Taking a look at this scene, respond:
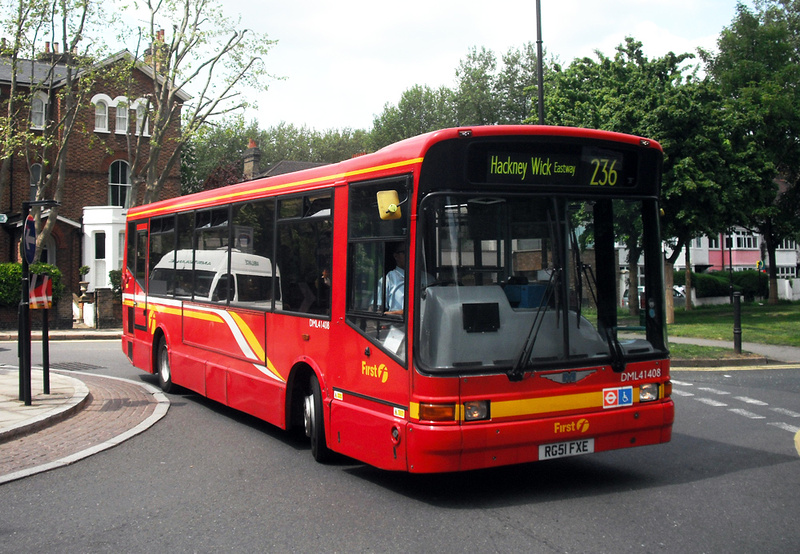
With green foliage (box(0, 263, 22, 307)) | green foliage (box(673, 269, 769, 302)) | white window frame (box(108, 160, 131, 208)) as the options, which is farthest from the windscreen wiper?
green foliage (box(673, 269, 769, 302))

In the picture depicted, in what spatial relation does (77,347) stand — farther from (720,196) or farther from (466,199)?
(720,196)

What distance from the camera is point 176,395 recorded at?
12.4 m

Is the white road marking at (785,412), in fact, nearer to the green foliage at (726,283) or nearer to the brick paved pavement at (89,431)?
the brick paved pavement at (89,431)

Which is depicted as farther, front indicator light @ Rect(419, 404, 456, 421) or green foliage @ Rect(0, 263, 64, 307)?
green foliage @ Rect(0, 263, 64, 307)

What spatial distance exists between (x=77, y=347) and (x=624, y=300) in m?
17.4

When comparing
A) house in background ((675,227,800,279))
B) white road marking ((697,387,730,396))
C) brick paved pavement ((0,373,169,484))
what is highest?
house in background ((675,227,800,279))

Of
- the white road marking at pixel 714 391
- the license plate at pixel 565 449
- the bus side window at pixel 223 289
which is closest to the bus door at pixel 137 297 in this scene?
the bus side window at pixel 223 289

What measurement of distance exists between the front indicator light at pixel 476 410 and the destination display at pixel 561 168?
66.2 inches

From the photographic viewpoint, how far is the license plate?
6344 millimetres

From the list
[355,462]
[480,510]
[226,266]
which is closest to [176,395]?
[226,266]

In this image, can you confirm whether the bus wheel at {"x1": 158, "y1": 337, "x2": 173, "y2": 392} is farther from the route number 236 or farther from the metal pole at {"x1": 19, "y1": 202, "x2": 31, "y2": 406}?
the route number 236

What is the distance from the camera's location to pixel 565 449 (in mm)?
6434

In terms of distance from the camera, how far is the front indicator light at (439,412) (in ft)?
19.6

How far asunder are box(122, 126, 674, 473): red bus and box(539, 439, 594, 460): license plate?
0.05 ft
